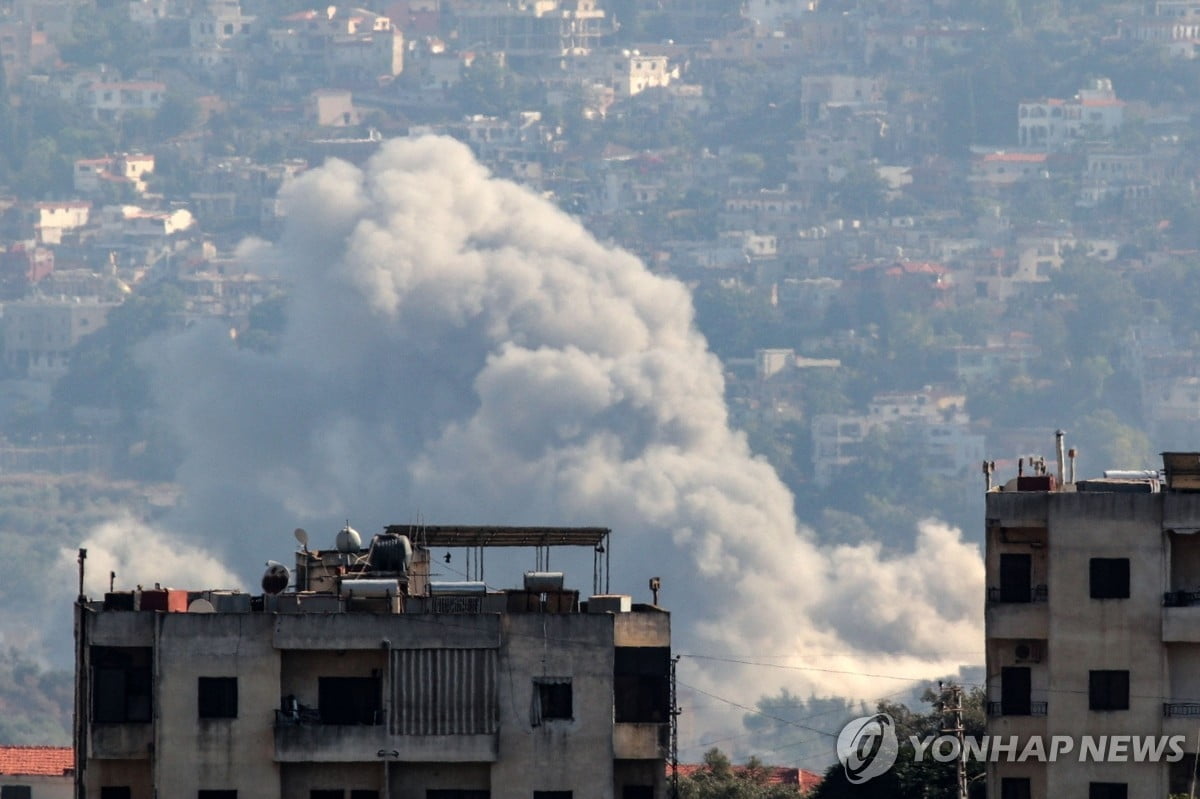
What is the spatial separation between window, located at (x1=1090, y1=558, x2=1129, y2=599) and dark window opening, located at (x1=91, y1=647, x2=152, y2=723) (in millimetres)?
8645

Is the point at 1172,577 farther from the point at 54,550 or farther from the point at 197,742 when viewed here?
the point at 54,550

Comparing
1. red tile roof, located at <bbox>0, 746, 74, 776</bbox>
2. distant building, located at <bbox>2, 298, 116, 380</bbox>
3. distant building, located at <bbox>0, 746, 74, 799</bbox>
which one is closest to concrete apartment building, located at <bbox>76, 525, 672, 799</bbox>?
distant building, located at <bbox>0, 746, 74, 799</bbox>

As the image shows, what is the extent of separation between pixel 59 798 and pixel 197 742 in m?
17.3

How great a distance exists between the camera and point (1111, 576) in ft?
128

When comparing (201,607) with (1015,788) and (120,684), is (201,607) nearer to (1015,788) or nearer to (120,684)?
(120,684)

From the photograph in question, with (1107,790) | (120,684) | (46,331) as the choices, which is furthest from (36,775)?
(46,331)

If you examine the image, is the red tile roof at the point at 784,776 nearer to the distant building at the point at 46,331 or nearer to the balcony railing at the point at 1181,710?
the balcony railing at the point at 1181,710

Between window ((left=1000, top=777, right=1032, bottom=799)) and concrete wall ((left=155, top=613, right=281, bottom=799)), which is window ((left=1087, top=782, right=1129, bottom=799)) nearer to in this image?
window ((left=1000, top=777, right=1032, bottom=799))

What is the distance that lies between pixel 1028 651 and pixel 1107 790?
1.52 metres

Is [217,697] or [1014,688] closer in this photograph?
[217,697]

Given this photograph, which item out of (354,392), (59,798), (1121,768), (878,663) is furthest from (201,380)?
(1121,768)

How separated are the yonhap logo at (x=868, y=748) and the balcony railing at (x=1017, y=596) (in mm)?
4832

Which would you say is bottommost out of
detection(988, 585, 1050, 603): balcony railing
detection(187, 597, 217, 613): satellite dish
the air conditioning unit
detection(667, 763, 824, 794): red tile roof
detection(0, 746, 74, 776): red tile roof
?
the air conditioning unit

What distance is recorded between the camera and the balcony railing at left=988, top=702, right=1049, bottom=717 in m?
39.4
